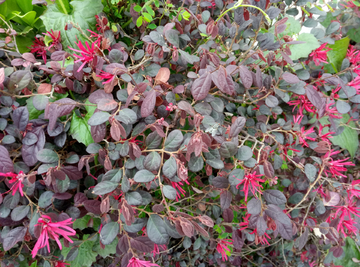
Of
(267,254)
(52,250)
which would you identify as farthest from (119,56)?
(267,254)

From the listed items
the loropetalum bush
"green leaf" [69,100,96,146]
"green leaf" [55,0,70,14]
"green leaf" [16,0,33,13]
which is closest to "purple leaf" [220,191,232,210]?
the loropetalum bush

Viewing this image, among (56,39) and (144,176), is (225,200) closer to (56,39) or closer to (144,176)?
(144,176)

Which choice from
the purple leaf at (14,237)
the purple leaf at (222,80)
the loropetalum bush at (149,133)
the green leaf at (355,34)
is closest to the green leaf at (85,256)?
the loropetalum bush at (149,133)

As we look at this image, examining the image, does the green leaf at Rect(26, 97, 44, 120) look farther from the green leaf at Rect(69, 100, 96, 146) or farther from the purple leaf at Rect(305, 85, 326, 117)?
the purple leaf at Rect(305, 85, 326, 117)

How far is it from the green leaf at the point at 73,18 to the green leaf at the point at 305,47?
0.65m

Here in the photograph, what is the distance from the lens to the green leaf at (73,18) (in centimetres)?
72

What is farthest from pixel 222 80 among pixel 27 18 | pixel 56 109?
pixel 27 18

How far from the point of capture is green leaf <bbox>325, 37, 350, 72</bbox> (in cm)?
92

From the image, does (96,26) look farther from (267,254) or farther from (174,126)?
(267,254)

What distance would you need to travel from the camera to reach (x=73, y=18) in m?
0.75

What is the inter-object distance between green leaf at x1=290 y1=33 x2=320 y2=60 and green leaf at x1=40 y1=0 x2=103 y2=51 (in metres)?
0.65

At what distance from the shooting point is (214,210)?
0.77 meters

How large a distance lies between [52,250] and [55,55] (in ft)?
1.90

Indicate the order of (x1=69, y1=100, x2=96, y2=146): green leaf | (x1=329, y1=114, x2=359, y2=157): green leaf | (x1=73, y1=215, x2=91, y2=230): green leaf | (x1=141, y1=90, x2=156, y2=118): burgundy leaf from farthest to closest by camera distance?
(x1=329, y1=114, x2=359, y2=157): green leaf < (x1=73, y1=215, x2=91, y2=230): green leaf < (x1=69, y1=100, x2=96, y2=146): green leaf < (x1=141, y1=90, x2=156, y2=118): burgundy leaf
